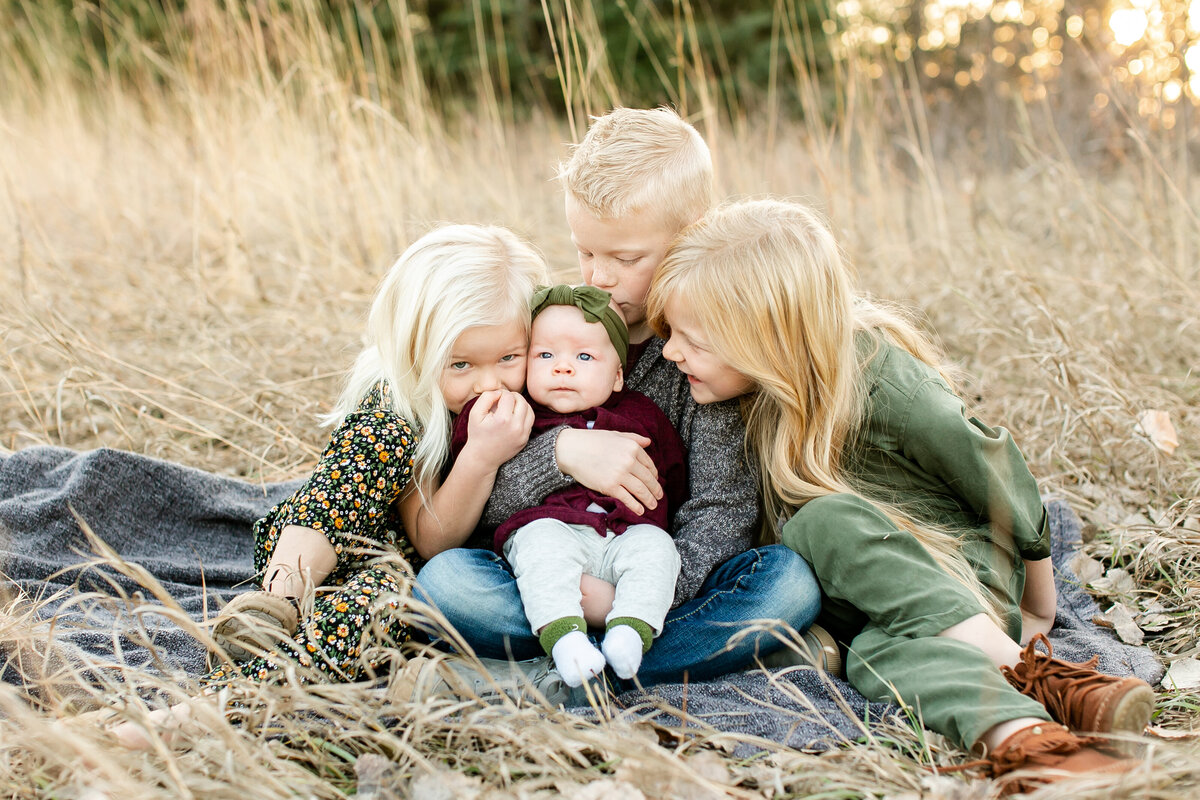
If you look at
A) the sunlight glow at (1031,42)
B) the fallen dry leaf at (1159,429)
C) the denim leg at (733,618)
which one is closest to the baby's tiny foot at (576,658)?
the denim leg at (733,618)

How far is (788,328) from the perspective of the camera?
6.13 feet

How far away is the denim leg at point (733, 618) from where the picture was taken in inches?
69.5

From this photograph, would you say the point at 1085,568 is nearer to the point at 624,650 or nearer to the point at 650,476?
the point at 650,476

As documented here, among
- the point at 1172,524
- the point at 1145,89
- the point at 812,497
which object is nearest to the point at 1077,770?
the point at 812,497

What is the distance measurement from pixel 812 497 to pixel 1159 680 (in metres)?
0.73

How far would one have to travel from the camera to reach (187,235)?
525 centimetres

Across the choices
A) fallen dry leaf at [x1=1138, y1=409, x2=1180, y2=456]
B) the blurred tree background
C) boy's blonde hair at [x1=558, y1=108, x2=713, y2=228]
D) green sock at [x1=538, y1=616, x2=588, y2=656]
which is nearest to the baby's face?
boy's blonde hair at [x1=558, y1=108, x2=713, y2=228]

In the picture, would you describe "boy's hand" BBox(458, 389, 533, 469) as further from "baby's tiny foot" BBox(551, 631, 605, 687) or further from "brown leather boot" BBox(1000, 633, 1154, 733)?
"brown leather boot" BBox(1000, 633, 1154, 733)

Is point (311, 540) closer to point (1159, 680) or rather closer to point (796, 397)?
point (796, 397)

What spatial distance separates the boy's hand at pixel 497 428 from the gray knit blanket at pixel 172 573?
54 centimetres

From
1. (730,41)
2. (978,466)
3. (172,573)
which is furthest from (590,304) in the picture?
(730,41)

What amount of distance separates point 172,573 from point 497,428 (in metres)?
0.99

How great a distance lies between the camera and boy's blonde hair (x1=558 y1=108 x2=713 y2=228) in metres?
2.02

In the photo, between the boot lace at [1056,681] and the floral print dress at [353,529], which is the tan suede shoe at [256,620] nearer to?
the floral print dress at [353,529]
